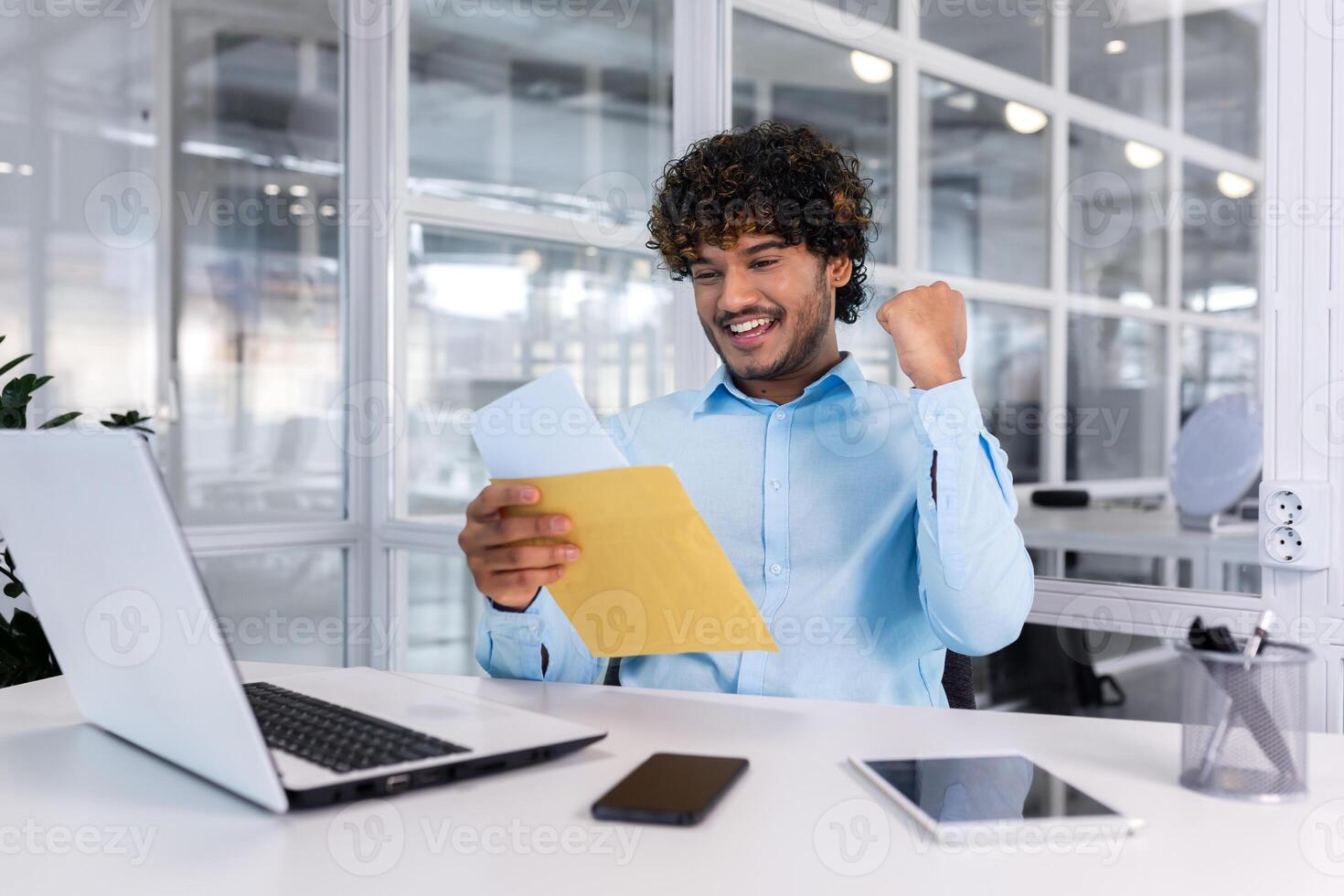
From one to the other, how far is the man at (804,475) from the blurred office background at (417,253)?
115 centimetres

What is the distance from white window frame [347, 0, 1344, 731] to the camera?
1537 mm

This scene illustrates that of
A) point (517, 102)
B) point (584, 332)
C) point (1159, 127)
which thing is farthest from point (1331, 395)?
point (1159, 127)

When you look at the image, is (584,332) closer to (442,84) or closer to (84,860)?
(442,84)

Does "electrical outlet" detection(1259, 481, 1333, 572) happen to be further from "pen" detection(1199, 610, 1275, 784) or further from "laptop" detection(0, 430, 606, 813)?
"laptop" detection(0, 430, 606, 813)

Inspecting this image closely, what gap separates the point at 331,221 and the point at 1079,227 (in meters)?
2.70

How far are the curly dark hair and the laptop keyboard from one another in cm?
88

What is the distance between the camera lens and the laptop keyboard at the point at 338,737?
2.79 ft

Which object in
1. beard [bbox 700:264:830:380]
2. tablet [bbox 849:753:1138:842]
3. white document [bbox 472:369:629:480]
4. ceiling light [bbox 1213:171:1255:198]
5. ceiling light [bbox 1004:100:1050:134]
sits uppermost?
ceiling light [bbox 1004:100:1050:134]

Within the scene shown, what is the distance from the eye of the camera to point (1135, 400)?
3568 mm

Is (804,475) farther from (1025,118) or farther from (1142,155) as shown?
(1142,155)

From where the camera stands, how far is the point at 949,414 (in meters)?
1.22

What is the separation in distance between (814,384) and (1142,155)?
3085mm

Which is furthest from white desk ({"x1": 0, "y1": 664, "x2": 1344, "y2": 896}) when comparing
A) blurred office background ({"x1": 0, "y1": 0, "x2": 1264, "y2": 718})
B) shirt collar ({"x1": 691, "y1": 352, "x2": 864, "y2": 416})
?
blurred office background ({"x1": 0, "y1": 0, "x2": 1264, "y2": 718})

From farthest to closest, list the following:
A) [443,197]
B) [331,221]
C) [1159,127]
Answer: [1159,127] < [331,221] < [443,197]
